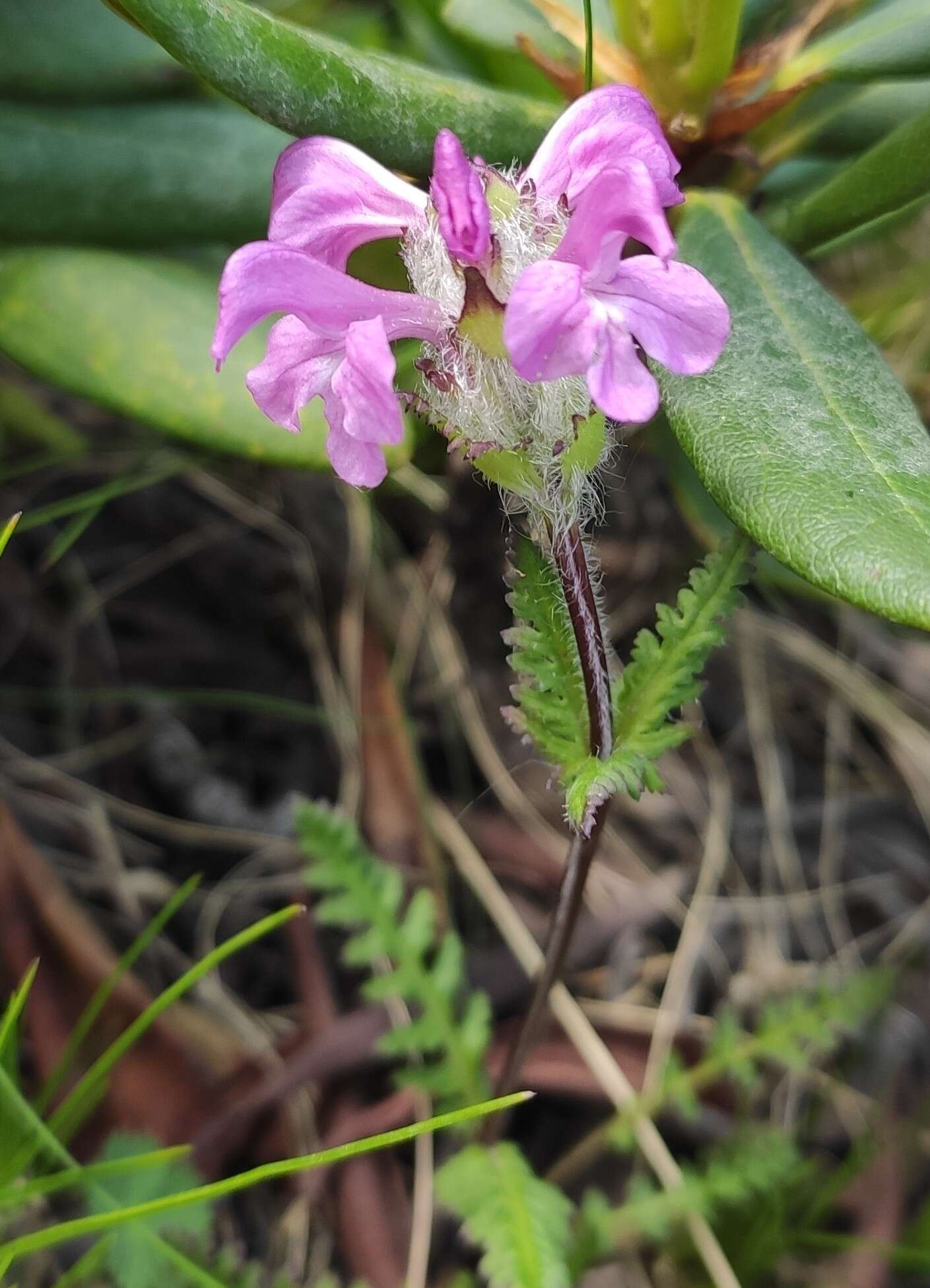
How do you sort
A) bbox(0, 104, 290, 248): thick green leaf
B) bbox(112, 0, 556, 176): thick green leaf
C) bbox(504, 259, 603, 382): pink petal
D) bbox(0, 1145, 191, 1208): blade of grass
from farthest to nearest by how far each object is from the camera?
bbox(0, 104, 290, 248): thick green leaf < bbox(0, 1145, 191, 1208): blade of grass < bbox(112, 0, 556, 176): thick green leaf < bbox(504, 259, 603, 382): pink petal

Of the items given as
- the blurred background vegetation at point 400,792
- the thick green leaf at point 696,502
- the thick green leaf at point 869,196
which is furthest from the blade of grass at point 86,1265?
the thick green leaf at point 869,196

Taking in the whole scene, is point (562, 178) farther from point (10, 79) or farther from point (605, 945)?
point (605, 945)

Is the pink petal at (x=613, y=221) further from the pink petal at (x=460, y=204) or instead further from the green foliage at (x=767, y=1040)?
the green foliage at (x=767, y=1040)

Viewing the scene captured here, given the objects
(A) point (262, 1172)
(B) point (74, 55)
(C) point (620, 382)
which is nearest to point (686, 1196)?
(A) point (262, 1172)

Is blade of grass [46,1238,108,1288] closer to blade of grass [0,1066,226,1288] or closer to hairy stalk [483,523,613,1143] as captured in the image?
blade of grass [0,1066,226,1288]

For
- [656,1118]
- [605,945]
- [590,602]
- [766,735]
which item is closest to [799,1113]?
[656,1118]

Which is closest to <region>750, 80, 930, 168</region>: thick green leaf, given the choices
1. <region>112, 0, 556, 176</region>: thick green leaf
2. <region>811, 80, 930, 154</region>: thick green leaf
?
<region>811, 80, 930, 154</region>: thick green leaf

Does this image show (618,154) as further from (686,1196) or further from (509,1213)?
(686,1196)

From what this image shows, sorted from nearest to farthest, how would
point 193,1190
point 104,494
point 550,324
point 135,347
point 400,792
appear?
1. point 550,324
2. point 193,1190
3. point 135,347
4. point 104,494
5. point 400,792
